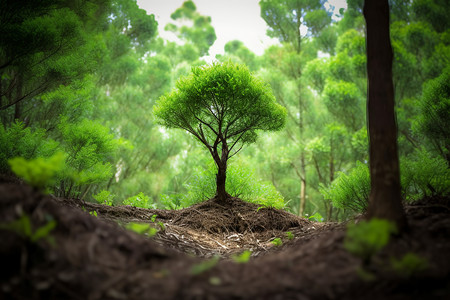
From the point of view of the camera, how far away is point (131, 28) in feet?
40.1

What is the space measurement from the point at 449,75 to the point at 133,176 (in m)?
14.0

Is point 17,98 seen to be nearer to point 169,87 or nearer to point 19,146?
point 19,146

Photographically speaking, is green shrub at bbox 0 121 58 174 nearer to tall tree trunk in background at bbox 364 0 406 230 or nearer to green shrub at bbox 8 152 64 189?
green shrub at bbox 8 152 64 189

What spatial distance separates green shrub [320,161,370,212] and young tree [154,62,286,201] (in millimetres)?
1715

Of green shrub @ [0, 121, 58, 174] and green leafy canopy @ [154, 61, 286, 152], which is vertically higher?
green leafy canopy @ [154, 61, 286, 152]

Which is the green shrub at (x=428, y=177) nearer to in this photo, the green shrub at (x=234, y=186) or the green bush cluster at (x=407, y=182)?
the green bush cluster at (x=407, y=182)

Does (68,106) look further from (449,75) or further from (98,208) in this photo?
(449,75)

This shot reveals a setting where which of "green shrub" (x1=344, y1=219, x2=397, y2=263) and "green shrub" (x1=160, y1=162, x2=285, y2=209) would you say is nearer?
"green shrub" (x1=344, y1=219, x2=397, y2=263)

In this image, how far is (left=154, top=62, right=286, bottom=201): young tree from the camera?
424 cm

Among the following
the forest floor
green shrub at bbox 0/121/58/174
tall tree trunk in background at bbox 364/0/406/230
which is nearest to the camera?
the forest floor

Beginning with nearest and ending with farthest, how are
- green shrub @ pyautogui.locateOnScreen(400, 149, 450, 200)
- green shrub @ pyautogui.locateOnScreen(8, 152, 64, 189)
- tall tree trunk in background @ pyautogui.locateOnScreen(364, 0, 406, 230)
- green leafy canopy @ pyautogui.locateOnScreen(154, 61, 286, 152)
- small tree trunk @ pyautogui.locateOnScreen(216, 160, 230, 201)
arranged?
green shrub @ pyautogui.locateOnScreen(8, 152, 64, 189) < tall tree trunk in background @ pyautogui.locateOnScreen(364, 0, 406, 230) < green shrub @ pyautogui.locateOnScreen(400, 149, 450, 200) < green leafy canopy @ pyautogui.locateOnScreen(154, 61, 286, 152) < small tree trunk @ pyautogui.locateOnScreen(216, 160, 230, 201)

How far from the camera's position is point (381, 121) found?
196cm

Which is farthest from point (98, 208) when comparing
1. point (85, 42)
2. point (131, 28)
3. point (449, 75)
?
point (131, 28)

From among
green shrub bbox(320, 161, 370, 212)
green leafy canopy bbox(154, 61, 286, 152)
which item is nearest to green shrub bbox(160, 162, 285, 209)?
green leafy canopy bbox(154, 61, 286, 152)
